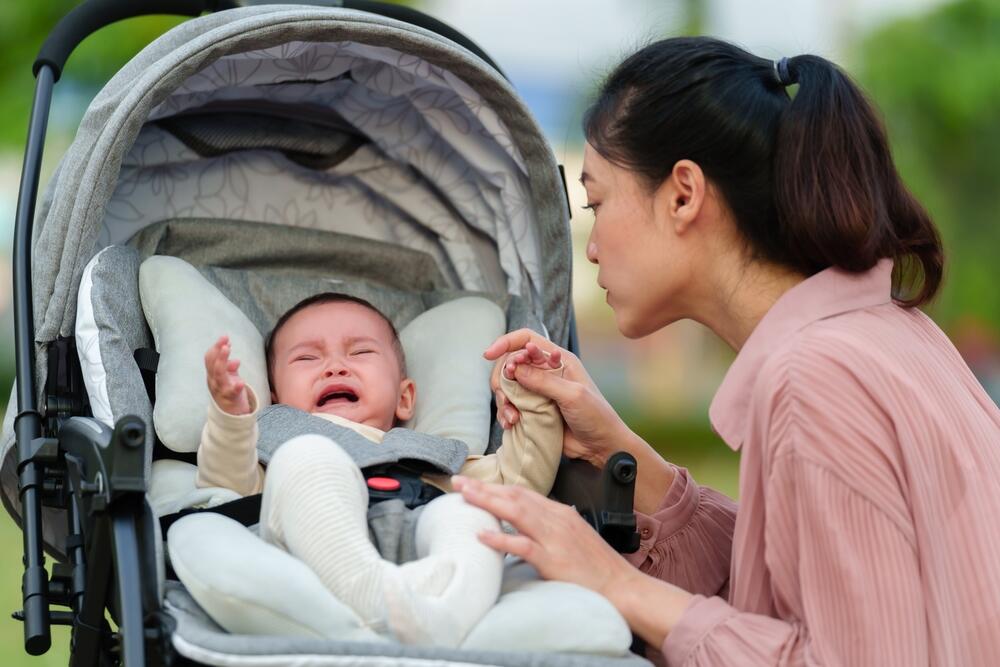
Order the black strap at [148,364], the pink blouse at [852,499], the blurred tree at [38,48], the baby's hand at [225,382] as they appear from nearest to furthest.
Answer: the pink blouse at [852,499] < the baby's hand at [225,382] < the black strap at [148,364] < the blurred tree at [38,48]

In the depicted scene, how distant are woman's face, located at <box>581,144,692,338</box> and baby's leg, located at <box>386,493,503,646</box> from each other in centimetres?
51

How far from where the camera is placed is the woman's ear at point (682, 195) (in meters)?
2.03

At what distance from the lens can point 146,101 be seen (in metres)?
2.39

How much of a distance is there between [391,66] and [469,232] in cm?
46

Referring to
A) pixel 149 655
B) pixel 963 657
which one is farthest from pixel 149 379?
pixel 963 657

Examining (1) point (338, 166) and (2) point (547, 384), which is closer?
(2) point (547, 384)

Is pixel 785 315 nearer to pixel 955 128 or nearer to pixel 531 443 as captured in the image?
pixel 531 443

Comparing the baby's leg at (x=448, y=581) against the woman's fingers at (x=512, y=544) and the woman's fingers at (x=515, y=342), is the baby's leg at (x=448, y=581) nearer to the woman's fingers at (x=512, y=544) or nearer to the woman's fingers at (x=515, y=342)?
the woman's fingers at (x=512, y=544)

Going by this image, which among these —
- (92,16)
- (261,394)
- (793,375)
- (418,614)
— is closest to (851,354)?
(793,375)

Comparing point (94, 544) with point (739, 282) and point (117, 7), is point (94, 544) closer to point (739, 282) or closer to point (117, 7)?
point (739, 282)

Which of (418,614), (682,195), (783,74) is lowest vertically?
(418,614)

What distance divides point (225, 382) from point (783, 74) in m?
1.03

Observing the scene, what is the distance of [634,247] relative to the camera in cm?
212

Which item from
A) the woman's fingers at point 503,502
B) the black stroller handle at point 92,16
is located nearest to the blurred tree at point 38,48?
the black stroller handle at point 92,16
